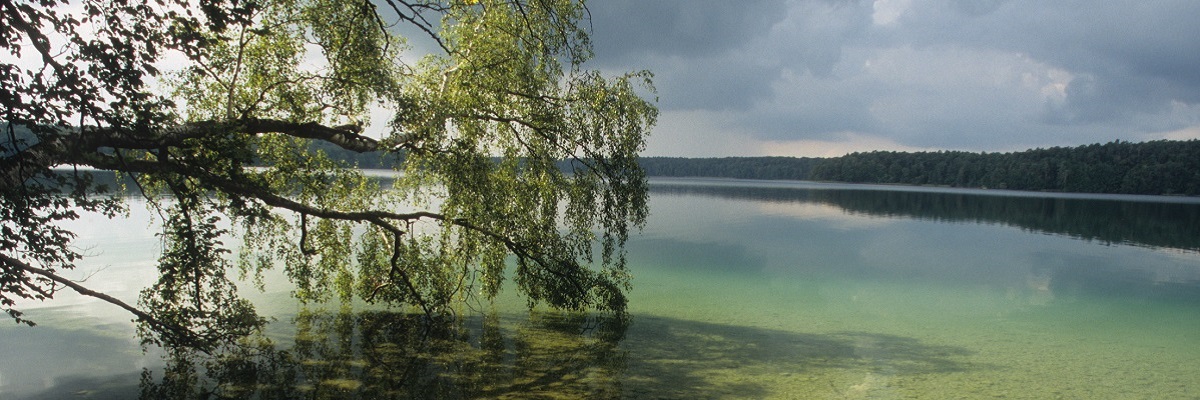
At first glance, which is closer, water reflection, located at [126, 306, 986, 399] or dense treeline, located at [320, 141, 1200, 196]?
water reflection, located at [126, 306, 986, 399]

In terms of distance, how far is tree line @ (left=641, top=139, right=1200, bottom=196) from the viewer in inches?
3573

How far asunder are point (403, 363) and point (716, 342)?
5.48m

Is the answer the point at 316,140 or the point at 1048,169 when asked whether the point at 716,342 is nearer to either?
the point at 316,140

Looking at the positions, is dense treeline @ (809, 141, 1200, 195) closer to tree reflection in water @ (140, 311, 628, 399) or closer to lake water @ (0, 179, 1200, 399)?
lake water @ (0, 179, 1200, 399)

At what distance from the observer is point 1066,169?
100 m

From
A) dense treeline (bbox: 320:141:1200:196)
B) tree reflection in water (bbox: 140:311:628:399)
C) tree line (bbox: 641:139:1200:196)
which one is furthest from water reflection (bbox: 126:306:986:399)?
tree line (bbox: 641:139:1200:196)

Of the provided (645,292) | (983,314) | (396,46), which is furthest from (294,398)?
(983,314)

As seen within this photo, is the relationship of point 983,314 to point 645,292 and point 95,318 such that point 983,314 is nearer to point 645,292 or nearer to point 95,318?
point 645,292

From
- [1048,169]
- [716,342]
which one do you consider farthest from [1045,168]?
[716,342]

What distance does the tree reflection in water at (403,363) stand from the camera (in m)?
8.53

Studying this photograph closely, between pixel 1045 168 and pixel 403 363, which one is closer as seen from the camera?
pixel 403 363

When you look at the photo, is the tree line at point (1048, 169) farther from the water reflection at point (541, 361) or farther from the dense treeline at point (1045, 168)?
the water reflection at point (541, 361)

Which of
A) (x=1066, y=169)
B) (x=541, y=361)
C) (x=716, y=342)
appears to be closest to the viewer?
(x=541, y=361)

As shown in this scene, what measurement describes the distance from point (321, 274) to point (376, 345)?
142 centimetres
